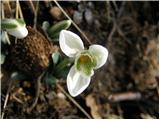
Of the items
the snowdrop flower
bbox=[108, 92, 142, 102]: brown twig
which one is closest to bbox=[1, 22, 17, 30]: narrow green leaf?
the snowdrop flower

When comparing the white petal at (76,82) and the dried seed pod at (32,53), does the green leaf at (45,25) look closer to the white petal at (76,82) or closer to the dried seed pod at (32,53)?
the dried seed pod at (32,53)

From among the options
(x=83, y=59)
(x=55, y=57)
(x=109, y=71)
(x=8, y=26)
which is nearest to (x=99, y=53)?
(x=83, y=59)

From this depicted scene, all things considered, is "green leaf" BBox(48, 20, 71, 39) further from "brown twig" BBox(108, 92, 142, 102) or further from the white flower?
"brown twig" BBox(108, 92, 142, 102)

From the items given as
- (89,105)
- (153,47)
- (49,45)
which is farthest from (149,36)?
(49,45)

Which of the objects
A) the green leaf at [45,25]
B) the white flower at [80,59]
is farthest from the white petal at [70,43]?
the green leaf at [45,25]

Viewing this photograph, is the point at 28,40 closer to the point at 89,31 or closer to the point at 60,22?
the point at 60,22

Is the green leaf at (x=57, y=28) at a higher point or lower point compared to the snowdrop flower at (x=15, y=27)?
lower

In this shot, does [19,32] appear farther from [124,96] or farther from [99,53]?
[124,96]
